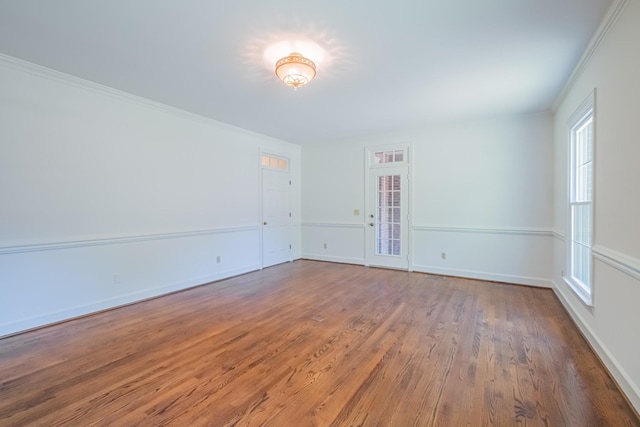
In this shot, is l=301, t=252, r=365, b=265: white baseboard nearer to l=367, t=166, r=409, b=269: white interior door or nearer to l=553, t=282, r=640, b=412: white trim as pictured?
l=367, t=166, r=409, b=269: white interior door

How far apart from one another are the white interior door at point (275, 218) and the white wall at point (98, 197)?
0.92m

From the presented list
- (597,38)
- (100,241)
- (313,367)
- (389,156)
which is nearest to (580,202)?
(597,38)

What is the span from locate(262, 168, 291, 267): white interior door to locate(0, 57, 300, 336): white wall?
0.92 meters

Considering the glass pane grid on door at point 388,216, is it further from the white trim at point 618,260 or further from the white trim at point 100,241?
the white trim at point 618,260

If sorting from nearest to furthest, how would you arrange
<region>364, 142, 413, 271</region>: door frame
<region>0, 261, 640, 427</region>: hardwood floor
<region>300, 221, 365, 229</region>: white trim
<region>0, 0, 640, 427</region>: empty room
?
<region>0, 261, 640, 427</region>: hardwood floor
<region>0, 0, 640, 427</region>: empty room
<region>364, 142, 413, 271</region>: door frame
<region>300, 221, 365, 229</region>: white trim

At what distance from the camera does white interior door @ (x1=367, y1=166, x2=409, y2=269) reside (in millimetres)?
5418

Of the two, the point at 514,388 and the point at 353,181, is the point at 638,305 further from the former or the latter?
the point at 353,181

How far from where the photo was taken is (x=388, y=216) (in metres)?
5.63

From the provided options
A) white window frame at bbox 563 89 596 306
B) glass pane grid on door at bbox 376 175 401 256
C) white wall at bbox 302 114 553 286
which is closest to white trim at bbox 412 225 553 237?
white wall at bbox 302 114 553 286

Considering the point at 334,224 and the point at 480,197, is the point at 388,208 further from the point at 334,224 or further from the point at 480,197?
the point at 480,197

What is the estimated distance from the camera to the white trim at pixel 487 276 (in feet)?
14.1

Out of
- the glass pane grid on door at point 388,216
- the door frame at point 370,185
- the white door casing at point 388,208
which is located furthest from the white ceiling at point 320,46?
the glass pane grid on door at point 388,216

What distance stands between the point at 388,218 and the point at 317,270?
171 cm

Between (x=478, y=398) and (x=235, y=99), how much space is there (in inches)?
154
